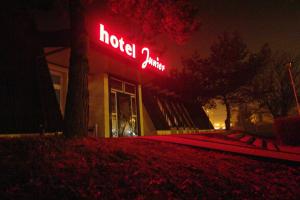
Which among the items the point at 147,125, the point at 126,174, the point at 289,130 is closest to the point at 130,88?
the point at 147,125

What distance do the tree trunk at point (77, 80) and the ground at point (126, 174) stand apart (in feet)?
1.96

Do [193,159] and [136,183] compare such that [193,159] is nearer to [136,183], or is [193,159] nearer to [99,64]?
[136,183]

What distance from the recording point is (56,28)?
11.1 meters

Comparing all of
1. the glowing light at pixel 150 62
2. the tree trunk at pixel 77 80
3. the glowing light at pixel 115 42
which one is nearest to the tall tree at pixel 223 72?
the glowing light at pixel 150 62

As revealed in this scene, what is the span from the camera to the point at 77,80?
754 cm

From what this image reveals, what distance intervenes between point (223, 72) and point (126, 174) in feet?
80.1

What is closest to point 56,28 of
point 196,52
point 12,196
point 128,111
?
point 128,111

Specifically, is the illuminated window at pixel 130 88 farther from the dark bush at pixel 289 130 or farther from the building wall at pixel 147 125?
the dark bush at pixel 289 130

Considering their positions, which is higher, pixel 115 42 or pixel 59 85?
pixel 115 42

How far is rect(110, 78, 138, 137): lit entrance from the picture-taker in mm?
14695

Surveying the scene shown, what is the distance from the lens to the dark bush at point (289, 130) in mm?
14044

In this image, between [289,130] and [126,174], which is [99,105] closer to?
[126,174]

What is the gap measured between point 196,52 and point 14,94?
23.7 meters

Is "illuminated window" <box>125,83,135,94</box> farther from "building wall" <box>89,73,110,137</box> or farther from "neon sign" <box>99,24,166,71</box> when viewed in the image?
"building wall" <box>89,73,110,137</box>
